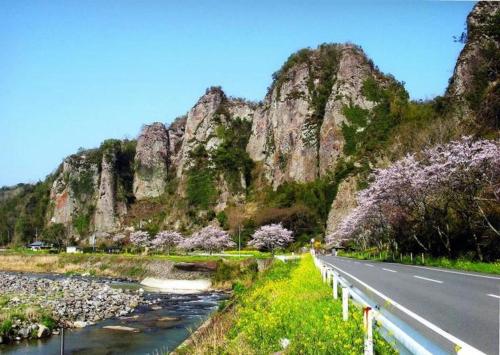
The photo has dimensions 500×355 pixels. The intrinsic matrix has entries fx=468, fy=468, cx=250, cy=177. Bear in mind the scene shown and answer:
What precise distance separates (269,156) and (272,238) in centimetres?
4159

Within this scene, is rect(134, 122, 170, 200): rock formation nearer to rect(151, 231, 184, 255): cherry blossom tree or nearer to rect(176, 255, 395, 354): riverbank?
rect(151, 231, 184, 255): cherry blossom tree

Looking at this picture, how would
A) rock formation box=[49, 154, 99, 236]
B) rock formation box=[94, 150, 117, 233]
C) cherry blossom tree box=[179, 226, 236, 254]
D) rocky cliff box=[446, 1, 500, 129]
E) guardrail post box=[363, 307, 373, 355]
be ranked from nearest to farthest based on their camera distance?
guardrail post box=[363, 307, 373, 355], rocky cliff box=[446, 1, 500, 129], cherry blossom tree box=[179, 226, 236, 254], rock formation box=[94, 150, 117, 233], rock formation box=[49, 154, 99, 236]

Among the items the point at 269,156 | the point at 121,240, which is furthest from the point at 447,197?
the point at 121,240

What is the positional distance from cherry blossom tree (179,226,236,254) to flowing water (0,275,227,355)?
4931 cm

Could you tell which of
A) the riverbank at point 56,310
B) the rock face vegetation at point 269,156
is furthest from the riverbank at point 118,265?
the rock face vegetation at point 269,156

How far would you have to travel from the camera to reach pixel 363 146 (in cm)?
9656

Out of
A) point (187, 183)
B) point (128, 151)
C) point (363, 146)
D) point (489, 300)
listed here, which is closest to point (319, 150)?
point (363, 146)

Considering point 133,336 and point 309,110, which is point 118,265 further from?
point 309,110

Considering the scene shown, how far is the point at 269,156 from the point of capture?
114 meters

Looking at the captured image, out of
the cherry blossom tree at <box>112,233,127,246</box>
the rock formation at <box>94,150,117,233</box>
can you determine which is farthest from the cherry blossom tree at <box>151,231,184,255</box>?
the rock formation at <box>94,150,117,233</box>

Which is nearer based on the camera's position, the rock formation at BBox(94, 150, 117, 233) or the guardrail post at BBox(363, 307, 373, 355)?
the guardrail post at BBox(363, 307, 373, 355)

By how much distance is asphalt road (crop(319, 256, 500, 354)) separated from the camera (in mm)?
7410

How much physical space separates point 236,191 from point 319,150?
76.4ft

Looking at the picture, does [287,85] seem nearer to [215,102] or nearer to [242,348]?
[215,102]
